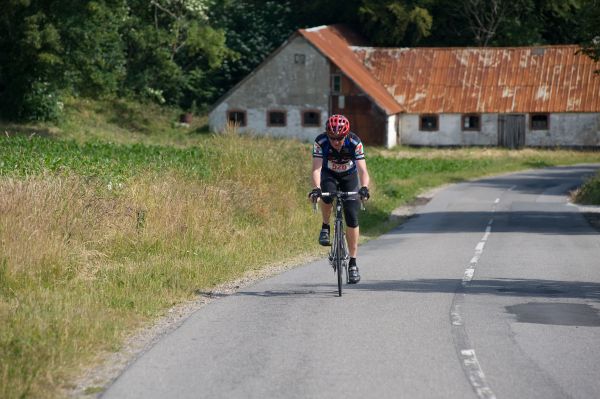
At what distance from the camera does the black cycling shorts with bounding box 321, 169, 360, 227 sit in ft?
43.5

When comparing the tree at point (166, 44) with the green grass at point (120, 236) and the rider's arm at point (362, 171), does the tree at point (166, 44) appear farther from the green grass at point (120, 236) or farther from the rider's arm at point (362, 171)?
the rider's arm at point (362, 171)

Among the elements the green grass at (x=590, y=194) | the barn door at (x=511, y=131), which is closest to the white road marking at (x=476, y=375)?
the green grass at (x=590, y=194)

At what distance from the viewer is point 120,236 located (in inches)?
643

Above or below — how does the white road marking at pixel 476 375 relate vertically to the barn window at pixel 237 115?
below

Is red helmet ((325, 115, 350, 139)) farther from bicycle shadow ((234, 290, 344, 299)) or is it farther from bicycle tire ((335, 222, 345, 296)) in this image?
bicycle shadow ((234, 290, 344, 299))

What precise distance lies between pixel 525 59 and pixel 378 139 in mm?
11403

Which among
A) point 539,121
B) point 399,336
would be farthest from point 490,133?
point 399,336

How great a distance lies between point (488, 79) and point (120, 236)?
5186 cm

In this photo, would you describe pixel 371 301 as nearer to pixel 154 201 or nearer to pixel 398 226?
pixel 154 201

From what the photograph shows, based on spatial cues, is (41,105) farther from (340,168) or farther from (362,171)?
(362,171)

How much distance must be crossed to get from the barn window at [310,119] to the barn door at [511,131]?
1077cm

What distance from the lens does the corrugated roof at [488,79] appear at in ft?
211

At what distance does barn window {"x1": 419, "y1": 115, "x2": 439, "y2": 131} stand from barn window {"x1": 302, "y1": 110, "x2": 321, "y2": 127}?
6142mm

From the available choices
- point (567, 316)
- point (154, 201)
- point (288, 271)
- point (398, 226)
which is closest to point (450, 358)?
point (567, 316)
